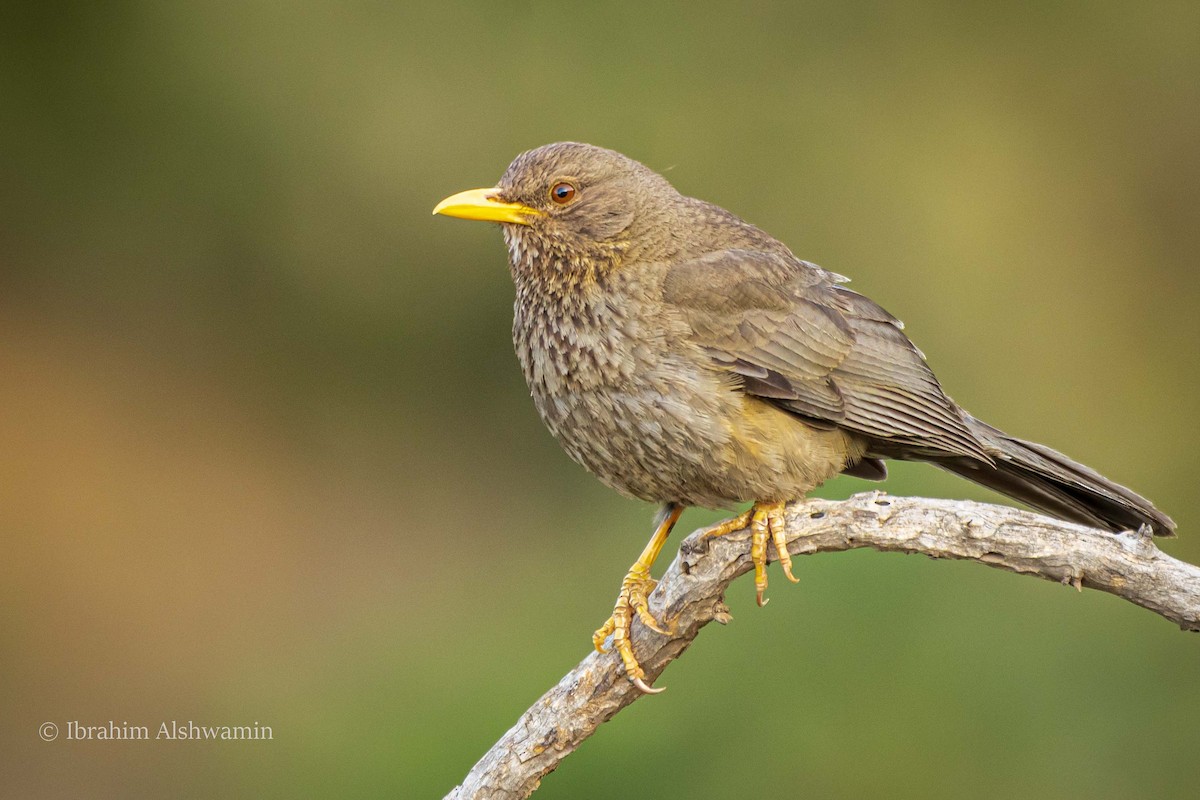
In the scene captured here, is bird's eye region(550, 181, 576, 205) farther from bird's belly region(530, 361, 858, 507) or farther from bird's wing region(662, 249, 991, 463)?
bird's belly region(530, 361, 858, 507)

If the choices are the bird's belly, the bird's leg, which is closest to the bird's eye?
the bird's belly

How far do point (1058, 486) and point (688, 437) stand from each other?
134 cm

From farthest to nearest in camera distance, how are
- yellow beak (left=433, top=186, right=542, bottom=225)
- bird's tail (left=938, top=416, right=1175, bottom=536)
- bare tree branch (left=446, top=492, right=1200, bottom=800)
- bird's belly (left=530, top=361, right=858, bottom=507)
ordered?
yellow beak (left=433, top=186, right=542, bottom=225)
bird's tail (left=938, top=416, right=1175, bottom=536)
bird's belly (left=530, top=361, right=858, bottom=507)
bare tree branch (left=446, top=492, right=1200, bottom=800)

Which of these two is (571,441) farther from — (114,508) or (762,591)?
(114,508)

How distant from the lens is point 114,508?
880 centimetres

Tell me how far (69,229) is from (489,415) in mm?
2901

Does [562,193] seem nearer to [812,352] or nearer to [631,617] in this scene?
[812,352]

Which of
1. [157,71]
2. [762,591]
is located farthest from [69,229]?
[762,591]

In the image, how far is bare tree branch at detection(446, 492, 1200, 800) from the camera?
3891 millimetres

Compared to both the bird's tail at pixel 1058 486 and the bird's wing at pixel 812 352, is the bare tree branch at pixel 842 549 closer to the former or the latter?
the bird's wing at pixel 812 352

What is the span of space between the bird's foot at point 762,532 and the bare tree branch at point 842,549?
0.09 feet

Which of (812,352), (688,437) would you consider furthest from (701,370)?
(812,352)

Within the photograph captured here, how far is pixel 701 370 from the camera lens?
14.3ft

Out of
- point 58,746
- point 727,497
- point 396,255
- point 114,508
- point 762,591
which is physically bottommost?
point 58,746
